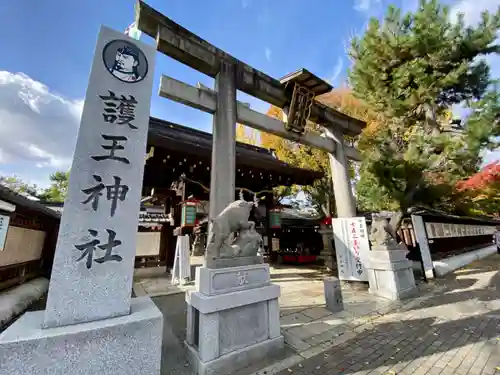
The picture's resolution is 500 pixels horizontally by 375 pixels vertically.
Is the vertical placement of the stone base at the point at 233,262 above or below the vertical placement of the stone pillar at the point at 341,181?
below

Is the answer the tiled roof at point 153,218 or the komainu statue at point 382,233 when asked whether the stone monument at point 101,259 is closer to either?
the komainu statue at point 382,233

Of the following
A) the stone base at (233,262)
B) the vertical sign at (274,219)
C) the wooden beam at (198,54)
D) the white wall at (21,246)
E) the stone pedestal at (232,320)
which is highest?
the wooden beam at (198,54)

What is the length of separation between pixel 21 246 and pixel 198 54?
786 cm

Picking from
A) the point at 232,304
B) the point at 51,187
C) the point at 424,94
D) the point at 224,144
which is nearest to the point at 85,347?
the point at 232,304

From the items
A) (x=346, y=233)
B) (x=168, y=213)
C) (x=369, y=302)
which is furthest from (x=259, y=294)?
(x=168, y=213)

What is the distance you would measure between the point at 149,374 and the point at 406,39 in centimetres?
1254

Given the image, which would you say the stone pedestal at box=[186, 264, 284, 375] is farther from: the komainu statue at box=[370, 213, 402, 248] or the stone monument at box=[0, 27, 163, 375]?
the komainu statue at box=[370, 213, 402, 248]

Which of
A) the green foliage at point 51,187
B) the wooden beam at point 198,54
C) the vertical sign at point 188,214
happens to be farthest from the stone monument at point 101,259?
the green foliage at point 51,187

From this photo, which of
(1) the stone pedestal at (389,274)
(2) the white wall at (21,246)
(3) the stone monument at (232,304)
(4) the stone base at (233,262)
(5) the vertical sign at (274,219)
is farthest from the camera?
(5) the vertical sign at (274,219)

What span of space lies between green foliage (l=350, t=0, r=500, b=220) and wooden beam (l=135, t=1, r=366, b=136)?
4.59 metres

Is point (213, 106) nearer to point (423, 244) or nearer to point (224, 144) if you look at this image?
point (224, 144)

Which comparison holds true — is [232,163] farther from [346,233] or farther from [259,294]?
[346,233]

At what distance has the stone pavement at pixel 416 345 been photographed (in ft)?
10.6

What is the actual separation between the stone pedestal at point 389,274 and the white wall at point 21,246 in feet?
33.7
